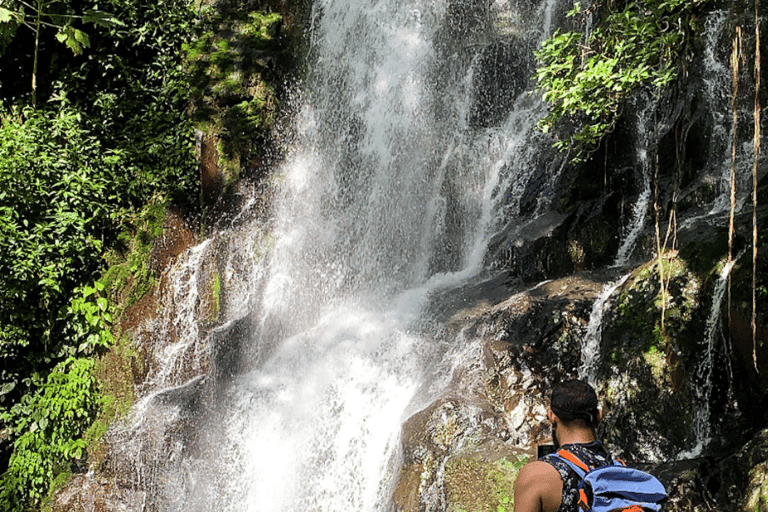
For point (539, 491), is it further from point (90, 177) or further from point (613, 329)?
point (90, 177)

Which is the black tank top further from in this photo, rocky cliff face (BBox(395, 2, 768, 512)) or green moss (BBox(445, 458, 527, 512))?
green moss (BBox(445, 458, 527, 512))

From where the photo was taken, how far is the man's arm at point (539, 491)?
1961mm

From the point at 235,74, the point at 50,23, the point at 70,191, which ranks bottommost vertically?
the point at 70,191

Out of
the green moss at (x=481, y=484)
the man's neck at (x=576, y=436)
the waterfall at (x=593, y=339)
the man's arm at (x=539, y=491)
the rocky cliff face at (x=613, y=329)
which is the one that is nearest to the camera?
the man's arm at (x=539, y=491)

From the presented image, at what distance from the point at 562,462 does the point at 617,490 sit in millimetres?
170

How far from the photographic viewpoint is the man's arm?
1.96m

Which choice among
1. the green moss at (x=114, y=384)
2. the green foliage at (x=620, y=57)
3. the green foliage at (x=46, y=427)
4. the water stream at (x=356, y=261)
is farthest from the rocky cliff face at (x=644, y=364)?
the green foliage at (x=46, y=427)

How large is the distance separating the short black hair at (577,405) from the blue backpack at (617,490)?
18 cm

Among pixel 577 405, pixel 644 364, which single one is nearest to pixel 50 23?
pixel 644 364

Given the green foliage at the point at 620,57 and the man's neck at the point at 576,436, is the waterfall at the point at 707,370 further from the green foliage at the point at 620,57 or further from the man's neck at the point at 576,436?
the man's neck at the point at 576,436

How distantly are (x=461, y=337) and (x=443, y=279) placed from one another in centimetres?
249

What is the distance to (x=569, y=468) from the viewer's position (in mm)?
2008

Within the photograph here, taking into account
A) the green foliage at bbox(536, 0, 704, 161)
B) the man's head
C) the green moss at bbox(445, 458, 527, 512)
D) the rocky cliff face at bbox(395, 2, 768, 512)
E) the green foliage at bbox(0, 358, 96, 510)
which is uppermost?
the green foliage at bbox(536, 0, 704, 161)

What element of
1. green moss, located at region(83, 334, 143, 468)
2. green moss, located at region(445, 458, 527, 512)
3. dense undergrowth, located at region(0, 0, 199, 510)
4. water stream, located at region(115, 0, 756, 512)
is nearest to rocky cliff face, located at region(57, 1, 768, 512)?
green moss, located at region(445, 458, 527, 512)
